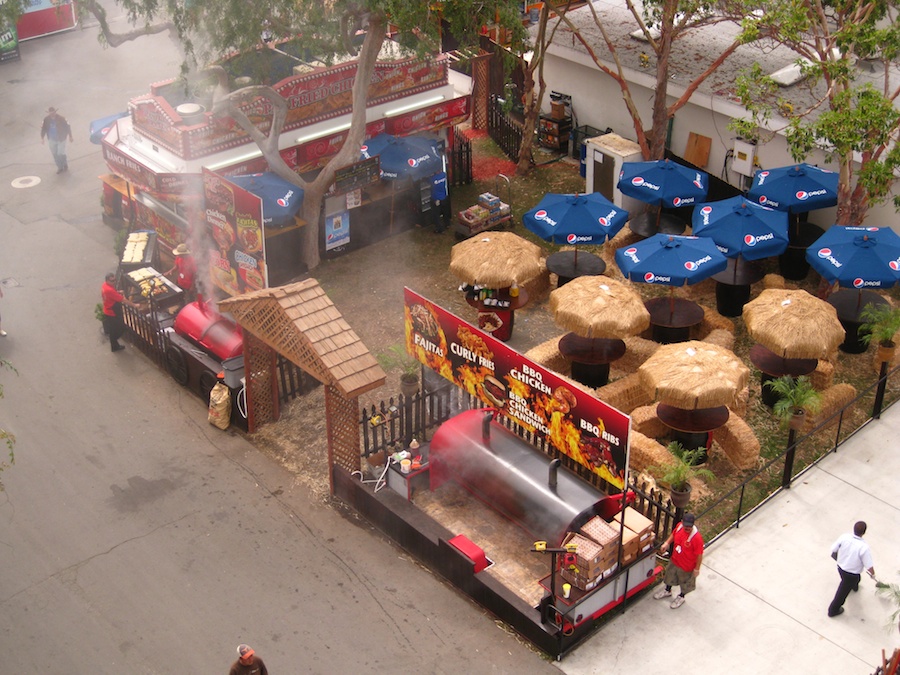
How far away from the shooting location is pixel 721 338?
18.6 metres

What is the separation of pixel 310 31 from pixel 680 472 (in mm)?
11145

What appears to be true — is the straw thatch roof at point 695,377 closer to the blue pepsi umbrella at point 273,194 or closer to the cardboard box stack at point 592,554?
the cardboard box stack at point 592,554

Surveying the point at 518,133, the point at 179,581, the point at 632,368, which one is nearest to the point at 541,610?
the point at 179,581

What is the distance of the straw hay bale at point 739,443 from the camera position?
1633 centimetres

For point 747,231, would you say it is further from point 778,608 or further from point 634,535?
point 634,535

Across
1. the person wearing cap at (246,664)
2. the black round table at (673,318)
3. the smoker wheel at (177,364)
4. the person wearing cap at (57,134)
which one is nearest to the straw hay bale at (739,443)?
the black round table at (673,318)

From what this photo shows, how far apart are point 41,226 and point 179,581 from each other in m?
12.4

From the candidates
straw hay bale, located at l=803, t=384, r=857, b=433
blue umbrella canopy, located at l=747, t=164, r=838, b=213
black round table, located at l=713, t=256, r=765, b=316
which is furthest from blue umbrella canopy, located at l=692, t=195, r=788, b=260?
straw hay bale, located at l=803, t=384, r=857, b=433

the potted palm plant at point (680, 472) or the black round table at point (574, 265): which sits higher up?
the black round table at point (574, 265)

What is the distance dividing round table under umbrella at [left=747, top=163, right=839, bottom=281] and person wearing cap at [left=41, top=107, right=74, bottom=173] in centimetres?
1599

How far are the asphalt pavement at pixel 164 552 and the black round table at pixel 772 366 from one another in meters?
6.55

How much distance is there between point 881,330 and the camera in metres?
17.8

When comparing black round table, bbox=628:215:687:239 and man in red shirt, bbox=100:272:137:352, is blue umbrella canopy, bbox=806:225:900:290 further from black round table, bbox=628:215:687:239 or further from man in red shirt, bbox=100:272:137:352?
man in red shirt, bbox=100:272:137:352

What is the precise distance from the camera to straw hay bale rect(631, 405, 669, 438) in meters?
16.8
